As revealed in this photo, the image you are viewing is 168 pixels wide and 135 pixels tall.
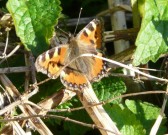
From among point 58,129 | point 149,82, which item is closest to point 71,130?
point 58,129

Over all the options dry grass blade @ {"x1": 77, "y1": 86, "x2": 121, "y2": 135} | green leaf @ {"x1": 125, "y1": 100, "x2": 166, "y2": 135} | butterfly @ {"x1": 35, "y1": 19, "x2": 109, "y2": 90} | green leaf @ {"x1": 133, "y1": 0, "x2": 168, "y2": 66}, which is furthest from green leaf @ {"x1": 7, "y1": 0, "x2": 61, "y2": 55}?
green leaf @ {"x1": 125, "y1": 100, "x2": 166, "y2": 135}

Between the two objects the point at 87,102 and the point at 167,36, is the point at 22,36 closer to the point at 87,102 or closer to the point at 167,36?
the point at 87,102

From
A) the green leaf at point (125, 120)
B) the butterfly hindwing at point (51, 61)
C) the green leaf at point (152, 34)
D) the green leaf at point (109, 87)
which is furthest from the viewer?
the green leaf at point (109, 87)

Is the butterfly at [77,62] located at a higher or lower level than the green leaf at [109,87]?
higher

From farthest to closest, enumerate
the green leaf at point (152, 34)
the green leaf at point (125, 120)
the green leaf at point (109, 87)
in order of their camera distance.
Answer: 1. the green leaf at point (109, 87)
2. the green leaf at point (125, 120)
3. the green leaf at point (152, 34)

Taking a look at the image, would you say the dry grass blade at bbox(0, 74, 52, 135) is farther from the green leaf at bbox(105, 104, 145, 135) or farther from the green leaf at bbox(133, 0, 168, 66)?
the green leaf at bbox(133, 0, 168, 66)

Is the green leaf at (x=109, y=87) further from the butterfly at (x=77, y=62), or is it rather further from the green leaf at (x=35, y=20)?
the green leaf at (x=35, y=20)

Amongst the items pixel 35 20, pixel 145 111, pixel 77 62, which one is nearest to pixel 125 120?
pixel 145 111

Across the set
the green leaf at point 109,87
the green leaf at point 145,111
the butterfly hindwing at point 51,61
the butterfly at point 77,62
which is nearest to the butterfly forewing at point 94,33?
the butterfly at point 77,62
